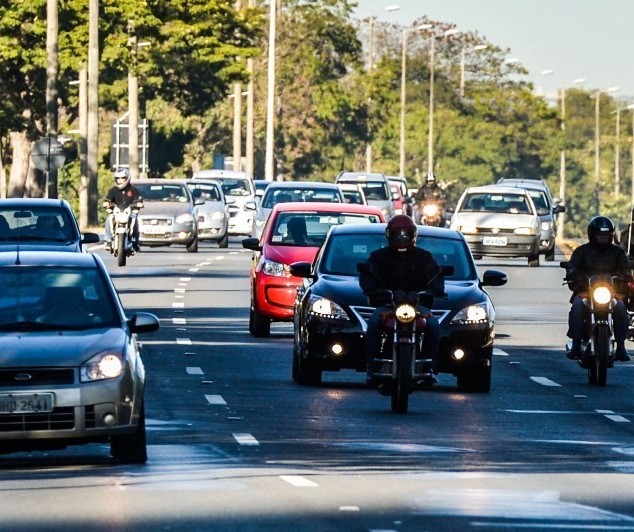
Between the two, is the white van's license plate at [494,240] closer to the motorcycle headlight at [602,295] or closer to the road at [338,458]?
the road at [338,458]

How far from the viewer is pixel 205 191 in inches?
2267

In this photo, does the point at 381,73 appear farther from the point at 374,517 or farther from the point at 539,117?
the point at 374,517

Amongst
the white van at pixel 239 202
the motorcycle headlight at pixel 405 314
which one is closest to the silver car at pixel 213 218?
the white van at pixel 239 202

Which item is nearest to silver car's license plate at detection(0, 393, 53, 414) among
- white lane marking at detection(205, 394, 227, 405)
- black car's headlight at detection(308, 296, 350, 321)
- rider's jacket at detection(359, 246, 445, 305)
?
white lane marking at detection(205, 394, 227, 405)

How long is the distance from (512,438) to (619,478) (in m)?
2.62

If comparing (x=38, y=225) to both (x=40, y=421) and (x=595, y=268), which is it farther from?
(x=40, y=421)

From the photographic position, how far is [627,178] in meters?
197

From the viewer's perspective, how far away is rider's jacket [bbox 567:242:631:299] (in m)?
22.1

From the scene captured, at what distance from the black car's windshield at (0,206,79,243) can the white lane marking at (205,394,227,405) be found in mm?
8930

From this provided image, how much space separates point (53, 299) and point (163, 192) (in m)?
36.9

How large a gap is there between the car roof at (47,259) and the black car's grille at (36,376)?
149cm

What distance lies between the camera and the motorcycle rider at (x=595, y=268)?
71.8 feet

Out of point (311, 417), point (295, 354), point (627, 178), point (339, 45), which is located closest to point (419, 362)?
point (311, 417)

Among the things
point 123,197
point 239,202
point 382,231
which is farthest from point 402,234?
point 239,202
